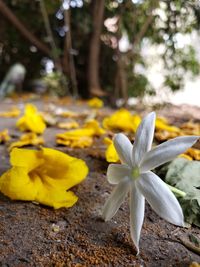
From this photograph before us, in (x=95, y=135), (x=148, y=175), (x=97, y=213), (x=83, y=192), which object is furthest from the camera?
(x=95, y=135)

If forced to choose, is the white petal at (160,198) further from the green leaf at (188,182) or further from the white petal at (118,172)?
the green leaf at (188,182)

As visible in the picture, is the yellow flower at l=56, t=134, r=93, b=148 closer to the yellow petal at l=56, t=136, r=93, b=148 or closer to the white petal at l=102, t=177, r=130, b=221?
the yellow petal at l=56, t=136, r=93, b=148

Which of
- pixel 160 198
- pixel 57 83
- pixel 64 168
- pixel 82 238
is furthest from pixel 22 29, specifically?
pixel 160 198

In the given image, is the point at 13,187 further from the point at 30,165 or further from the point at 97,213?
the point at 97,213

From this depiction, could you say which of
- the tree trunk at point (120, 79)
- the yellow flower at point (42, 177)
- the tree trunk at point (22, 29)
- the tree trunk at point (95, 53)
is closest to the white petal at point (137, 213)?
the yellow flower at point (42, 177)

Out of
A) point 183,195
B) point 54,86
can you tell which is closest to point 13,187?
point 183,195

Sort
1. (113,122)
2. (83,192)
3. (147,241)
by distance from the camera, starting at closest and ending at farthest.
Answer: (147,241) → (83,192) → (113,122)

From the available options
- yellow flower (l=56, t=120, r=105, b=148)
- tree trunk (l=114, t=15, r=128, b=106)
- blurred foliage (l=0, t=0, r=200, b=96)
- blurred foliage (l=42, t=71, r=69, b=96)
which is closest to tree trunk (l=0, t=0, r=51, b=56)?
blurred foliage (l=0, t=0, r=200, b=96)
